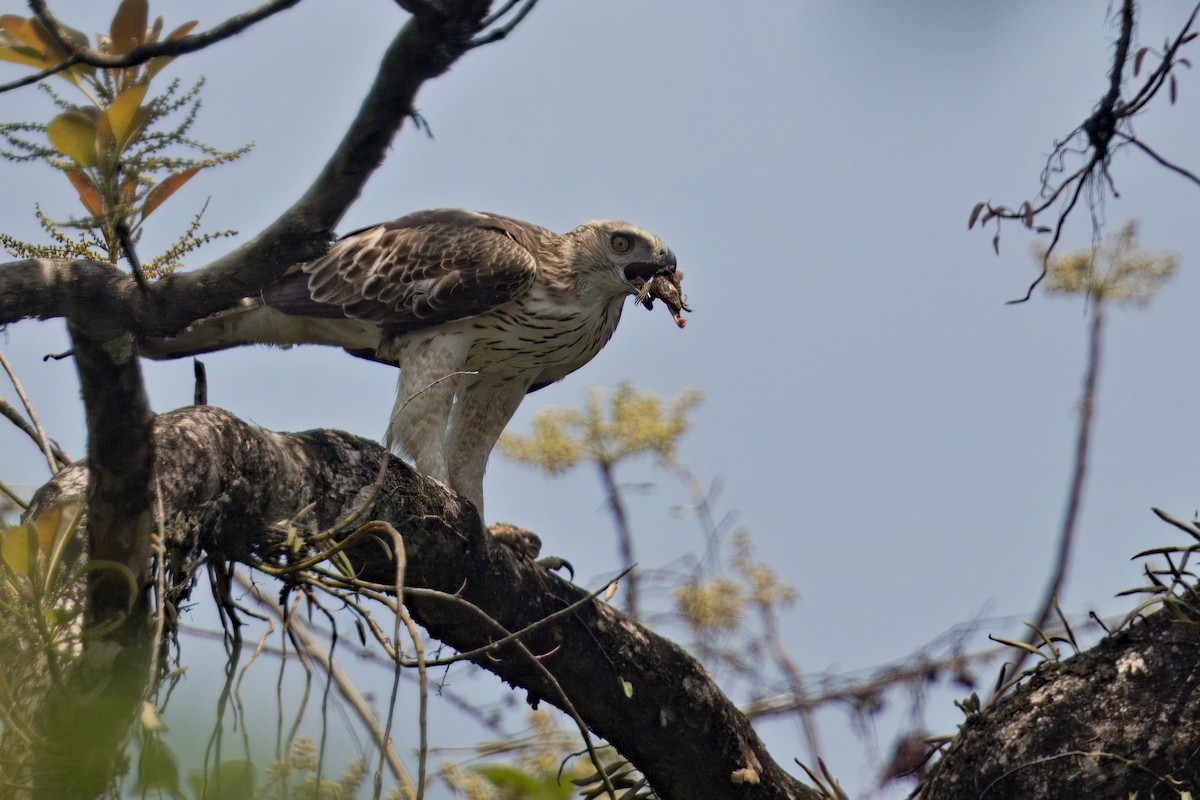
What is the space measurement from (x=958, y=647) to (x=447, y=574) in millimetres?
3527

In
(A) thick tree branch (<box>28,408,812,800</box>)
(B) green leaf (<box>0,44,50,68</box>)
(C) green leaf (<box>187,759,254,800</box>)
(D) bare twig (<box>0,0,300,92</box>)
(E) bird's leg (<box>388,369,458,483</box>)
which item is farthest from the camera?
(E) bird's leg (<box>388,369,458,483</box>)

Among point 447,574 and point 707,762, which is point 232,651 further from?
point 707,762

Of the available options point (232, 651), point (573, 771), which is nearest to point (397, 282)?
point (573, 771)

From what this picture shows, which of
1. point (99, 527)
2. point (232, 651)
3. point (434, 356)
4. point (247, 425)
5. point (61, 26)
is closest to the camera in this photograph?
point (61, 26)

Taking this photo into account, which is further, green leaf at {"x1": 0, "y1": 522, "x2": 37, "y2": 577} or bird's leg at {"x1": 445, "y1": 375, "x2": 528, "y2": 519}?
bird's leg at {"x1": 445, "y1": 375, "x2": 528, "y2": 519}

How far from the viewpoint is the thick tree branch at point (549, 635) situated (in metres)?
3.50

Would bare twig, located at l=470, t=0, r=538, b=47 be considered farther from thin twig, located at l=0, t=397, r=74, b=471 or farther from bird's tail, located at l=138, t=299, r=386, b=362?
bird's tail, located at l=138, t=299, r=386, b=362

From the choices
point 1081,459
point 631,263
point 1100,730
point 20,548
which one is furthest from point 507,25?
point 1081,459

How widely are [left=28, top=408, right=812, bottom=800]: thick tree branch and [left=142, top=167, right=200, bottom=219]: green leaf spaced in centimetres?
99

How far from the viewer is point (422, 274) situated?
5.59m

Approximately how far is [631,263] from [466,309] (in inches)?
34.6

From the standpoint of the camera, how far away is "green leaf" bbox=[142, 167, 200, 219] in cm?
235

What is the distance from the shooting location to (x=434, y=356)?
5363 millimetres

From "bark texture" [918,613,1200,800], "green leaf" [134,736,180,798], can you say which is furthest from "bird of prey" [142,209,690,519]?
"green leaf" [134,736,180,798]
